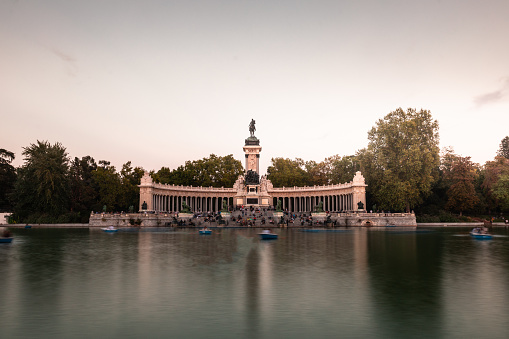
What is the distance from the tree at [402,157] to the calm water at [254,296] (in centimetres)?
4578

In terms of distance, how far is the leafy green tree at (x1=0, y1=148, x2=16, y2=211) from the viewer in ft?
280

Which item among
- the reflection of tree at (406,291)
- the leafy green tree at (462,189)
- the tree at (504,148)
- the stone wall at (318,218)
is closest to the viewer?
the reflection of tree at (406,291)

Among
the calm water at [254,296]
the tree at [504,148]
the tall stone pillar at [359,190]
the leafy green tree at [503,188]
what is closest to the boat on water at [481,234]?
the calm water at [254,296]

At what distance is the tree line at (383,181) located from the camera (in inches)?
2751

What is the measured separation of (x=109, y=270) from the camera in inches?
775

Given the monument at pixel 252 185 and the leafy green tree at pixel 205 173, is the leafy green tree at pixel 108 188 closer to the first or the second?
the leafy green tree at pixel 205 173

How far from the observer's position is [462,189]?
74.5 metres

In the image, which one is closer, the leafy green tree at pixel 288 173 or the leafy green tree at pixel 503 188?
the leafy green tree at pixel 503 188

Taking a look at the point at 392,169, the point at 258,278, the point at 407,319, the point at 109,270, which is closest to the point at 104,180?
the point at 392,169

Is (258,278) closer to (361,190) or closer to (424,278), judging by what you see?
(424,278)

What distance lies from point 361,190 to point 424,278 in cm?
6066

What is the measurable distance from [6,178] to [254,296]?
8976 cm

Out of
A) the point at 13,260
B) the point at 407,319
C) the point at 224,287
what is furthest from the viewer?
the point at 13,260

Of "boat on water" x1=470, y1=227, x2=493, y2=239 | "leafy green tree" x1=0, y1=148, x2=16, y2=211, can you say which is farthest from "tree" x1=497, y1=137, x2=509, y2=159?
"leafy green tree" x1=0, y1=148, x2=16, y2=211
